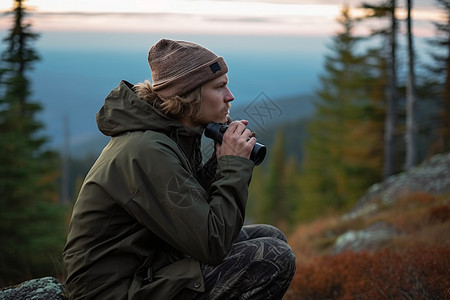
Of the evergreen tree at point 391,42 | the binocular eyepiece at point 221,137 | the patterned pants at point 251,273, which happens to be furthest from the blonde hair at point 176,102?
the evergreen tree at point 391,42

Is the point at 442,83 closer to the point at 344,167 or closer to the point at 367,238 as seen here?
the point at 344,167

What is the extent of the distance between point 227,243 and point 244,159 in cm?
48

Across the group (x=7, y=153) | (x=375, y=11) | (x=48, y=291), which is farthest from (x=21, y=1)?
(x=48, y=291)

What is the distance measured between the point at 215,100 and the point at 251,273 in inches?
42.4

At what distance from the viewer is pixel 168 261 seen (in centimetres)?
272

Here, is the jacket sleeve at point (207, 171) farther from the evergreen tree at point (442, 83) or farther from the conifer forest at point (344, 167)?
the evergreen tree at point (442, 83)

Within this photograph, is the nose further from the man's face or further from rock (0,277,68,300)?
rock (0,277,68,300)

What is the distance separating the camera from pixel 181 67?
9.29ft

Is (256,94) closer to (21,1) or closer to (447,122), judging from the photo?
(21,1)

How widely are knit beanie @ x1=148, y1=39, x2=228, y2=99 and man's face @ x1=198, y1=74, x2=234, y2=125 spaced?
0.05 meters

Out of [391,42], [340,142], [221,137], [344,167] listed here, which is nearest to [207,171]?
[221,137]

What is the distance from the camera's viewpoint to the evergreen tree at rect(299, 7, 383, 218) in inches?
1297

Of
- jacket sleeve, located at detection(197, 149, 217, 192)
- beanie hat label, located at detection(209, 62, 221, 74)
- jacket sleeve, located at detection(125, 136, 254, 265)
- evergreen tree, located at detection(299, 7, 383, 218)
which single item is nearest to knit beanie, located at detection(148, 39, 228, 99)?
beanie hat label, located at detection(209, 62, 221, 74)

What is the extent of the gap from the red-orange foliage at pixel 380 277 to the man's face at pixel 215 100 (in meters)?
2.29
